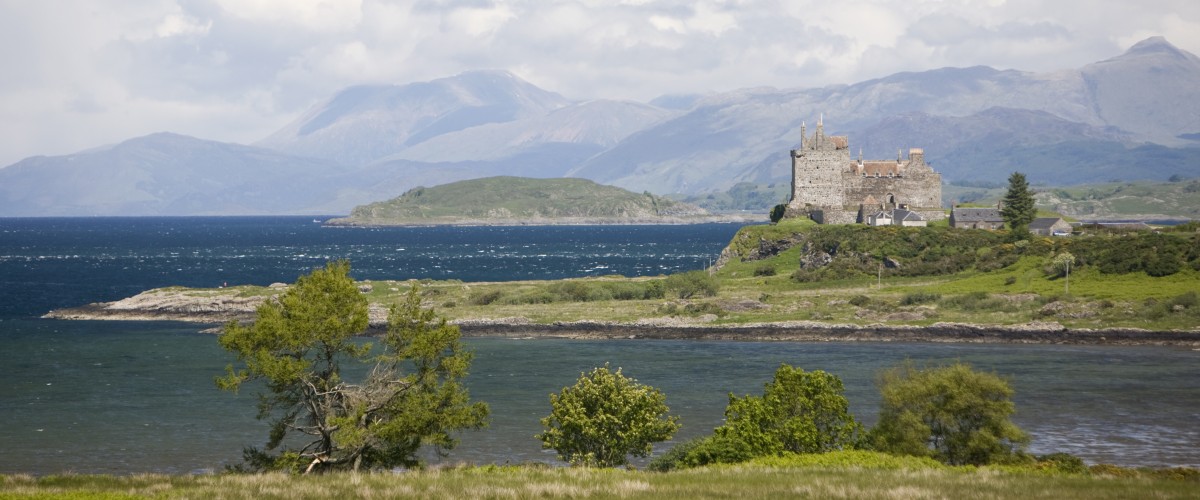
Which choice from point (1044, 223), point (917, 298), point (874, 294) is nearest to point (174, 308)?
point (874, 294)

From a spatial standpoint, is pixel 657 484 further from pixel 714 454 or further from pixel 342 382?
pixel 342 382

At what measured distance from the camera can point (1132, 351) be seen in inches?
3354

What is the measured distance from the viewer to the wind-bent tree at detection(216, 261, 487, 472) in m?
37.0

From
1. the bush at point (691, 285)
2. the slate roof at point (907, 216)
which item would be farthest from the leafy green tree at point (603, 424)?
the slate roof at point (907, 216)

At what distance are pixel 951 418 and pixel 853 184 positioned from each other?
103617 mm

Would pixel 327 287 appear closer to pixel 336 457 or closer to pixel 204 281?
pixel 336 457

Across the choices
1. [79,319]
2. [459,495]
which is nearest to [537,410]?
[459,495]

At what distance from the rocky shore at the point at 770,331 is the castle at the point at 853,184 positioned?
46.3 m

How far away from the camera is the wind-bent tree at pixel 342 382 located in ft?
121

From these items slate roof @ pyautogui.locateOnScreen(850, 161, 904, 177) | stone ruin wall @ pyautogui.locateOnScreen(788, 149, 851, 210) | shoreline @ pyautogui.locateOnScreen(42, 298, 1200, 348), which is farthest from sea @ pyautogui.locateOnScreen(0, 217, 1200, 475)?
slate roof @ pyautogui.locateOnScreen(850, 161, 904, 177)

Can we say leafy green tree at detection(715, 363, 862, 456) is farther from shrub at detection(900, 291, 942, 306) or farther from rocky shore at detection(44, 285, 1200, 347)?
shrub at detection(900, 291, 942, 306)

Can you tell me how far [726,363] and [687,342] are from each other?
1368cm

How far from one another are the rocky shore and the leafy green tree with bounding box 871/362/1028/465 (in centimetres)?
4975

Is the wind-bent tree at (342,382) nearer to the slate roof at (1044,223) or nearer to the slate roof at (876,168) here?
the slate roof at (1044,223)
